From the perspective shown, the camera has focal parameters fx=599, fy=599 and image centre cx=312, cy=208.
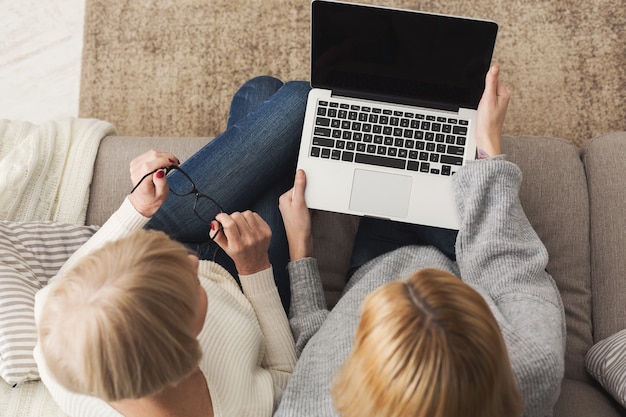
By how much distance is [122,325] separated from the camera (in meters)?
0.73

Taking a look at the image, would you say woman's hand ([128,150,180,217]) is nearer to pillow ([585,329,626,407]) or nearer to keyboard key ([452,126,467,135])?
keyboard key ([452,126,467,135])

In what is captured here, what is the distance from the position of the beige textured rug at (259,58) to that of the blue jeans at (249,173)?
53 cm

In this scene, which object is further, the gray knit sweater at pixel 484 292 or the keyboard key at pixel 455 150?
the keyboard key at pixel 455 150

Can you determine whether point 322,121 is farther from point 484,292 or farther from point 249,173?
point 484,292

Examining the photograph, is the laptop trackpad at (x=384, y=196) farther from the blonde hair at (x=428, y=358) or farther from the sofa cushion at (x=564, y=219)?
the blonde hair at (x=428, y=358)

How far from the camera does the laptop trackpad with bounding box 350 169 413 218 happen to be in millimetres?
1205

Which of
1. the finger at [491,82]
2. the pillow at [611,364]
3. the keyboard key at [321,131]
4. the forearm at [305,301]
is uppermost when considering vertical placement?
the finger at [491,82]

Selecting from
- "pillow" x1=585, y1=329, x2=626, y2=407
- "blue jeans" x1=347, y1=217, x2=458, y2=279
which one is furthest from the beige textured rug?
"pillow" x1=585, y1=329, x2=626, y2=407

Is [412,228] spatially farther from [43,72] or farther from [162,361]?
[43,72]

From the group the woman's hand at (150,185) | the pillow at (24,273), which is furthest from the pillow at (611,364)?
the pillow at (24,273)

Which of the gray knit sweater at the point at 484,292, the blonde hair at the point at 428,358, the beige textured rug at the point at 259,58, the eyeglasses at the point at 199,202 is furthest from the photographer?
the beige textured rug at the point at 259,58

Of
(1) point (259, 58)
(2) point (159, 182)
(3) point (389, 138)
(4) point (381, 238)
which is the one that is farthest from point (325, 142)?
(1) point (259, 58)

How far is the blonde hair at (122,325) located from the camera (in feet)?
2.39

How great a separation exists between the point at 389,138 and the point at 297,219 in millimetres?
251
